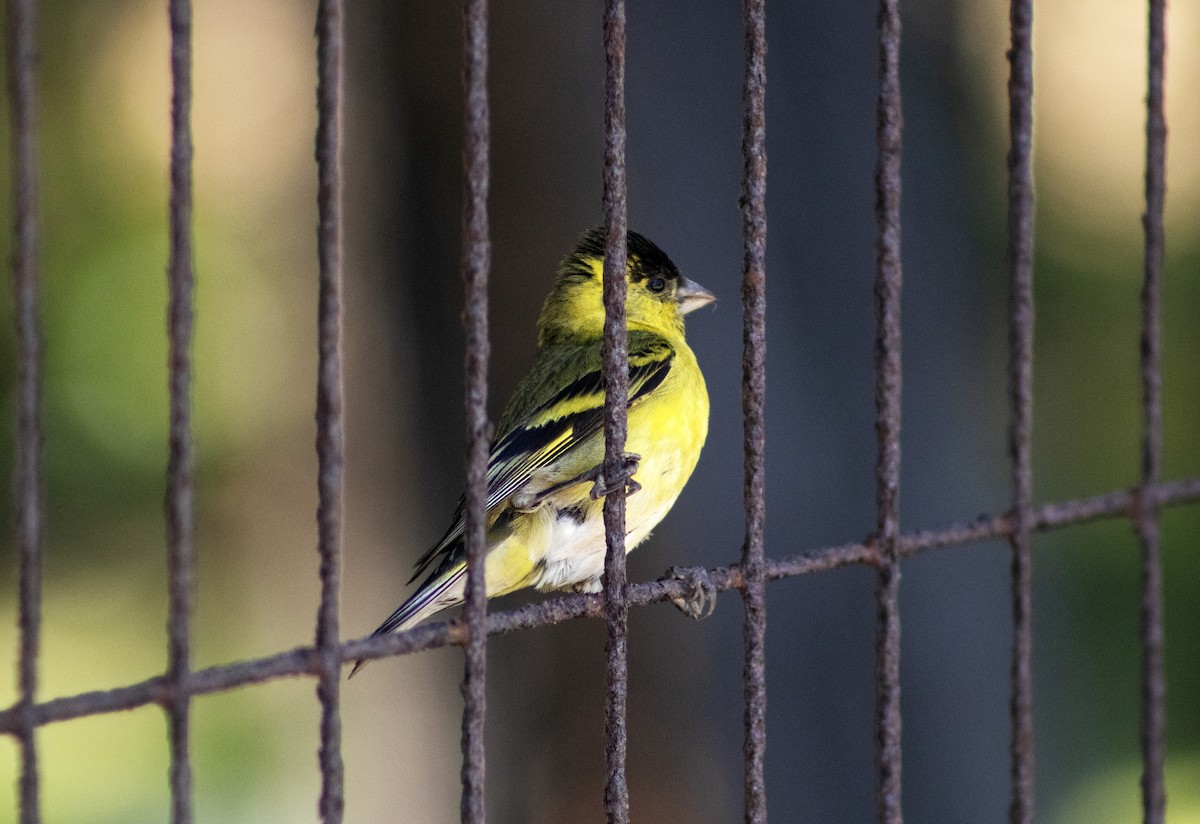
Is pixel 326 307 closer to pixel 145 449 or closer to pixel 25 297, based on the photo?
pixel 25 297

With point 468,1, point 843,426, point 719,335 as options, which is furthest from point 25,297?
point 843,426

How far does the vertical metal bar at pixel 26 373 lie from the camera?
3.88 ft

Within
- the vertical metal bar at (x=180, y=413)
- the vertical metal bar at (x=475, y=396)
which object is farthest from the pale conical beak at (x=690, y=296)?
the vertical metal bar at (x=180, y=413)

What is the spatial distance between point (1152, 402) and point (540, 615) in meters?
1.24

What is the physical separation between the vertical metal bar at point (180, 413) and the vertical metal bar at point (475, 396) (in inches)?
13.0

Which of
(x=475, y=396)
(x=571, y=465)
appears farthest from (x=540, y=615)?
(x=571, y=465)

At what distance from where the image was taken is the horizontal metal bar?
1.23m

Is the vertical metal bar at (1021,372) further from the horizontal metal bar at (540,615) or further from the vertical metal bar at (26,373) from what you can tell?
the vertical metal bar at (26,373)

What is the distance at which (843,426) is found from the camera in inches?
185

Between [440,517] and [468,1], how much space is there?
390 cm

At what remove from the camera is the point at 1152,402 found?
83.8 inches

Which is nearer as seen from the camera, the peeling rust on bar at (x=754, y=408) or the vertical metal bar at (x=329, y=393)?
the vertical metal bar at (x=329, y=393)

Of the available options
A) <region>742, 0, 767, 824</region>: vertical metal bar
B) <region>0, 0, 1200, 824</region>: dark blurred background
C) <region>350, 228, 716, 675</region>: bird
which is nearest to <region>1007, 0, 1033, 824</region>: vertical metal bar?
<region>742, 0, 767, 824</region>: vertical metal bar

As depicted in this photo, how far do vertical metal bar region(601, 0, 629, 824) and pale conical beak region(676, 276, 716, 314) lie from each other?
1.85m
